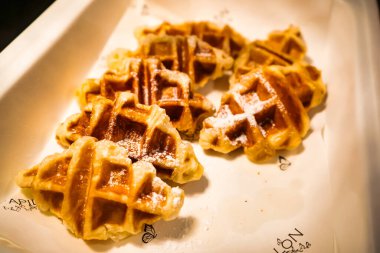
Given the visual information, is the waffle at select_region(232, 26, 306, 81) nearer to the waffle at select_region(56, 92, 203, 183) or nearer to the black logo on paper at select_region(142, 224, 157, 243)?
the waffle at select_region(56, 92, 203, 183)

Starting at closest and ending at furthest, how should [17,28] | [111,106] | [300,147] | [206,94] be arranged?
[111,106], [300,147], [17,28], [206,94]

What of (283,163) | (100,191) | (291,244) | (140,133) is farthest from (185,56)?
(291,244)

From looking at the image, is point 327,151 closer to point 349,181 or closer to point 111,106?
point 349,181

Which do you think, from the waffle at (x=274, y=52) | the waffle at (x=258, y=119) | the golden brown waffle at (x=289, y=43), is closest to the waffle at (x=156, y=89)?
the waffle at (x=258, y=119)

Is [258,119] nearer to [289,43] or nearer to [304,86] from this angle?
[304,86]

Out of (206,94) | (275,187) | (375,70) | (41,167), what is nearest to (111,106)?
(41,167)
